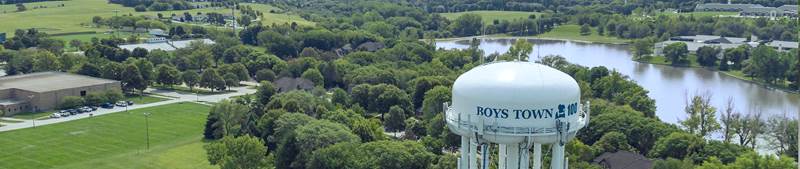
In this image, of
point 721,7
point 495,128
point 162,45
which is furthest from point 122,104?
point 721,7

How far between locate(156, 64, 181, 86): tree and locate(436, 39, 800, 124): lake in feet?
128

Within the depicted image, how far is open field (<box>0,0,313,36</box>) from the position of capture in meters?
117

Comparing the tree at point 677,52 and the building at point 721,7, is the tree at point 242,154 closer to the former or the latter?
the tree at point 677,52

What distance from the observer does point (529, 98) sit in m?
22.7

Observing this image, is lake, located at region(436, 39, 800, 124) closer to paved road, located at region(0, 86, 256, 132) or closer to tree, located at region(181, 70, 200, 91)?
paved road, located at region(0, 86, 256, 132)

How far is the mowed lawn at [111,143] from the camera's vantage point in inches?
1789

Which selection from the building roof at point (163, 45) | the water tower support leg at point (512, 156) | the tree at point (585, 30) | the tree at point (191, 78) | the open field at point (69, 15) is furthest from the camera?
the tree at point (585, 30)

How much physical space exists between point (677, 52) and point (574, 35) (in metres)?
35.5

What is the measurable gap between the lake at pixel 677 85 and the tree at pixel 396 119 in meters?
20.5

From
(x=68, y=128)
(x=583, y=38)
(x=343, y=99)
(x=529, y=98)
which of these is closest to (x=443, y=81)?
(x=343, y=99)

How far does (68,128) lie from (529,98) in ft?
135

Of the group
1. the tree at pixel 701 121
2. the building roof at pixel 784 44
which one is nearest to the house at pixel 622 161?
the tree at pixel 701 121

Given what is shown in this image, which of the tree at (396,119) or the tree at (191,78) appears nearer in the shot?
the tree at (396,119)

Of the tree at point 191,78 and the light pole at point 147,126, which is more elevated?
the tree at point 191,78
